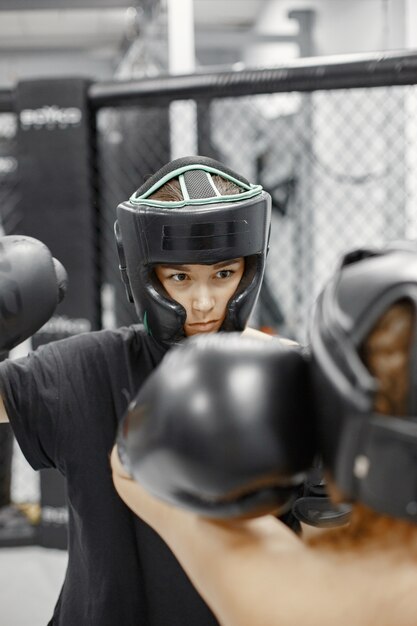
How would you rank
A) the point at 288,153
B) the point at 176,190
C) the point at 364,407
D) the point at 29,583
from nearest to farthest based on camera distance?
the point at 364,407 → the point at 176,190 → the point at 29,583 → the point at 288,153

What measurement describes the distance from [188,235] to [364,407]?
1.74 ft

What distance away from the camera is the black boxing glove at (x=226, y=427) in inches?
21.3

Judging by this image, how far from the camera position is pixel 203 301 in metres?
1.03

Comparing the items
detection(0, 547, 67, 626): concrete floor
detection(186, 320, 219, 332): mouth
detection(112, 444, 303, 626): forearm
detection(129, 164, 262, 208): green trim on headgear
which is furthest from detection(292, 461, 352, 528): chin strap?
detection(0, 547, 67, 626): concrete floor

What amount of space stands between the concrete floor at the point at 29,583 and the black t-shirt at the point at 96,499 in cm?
94

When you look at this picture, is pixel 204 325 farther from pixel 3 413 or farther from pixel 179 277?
pixel 3 413

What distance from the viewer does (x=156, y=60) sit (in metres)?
3.73

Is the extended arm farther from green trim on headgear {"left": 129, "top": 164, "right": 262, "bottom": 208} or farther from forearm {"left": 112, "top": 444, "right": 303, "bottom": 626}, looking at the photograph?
forearm {"left": 112, "top": 444, "right": 303, "bottom": 626}

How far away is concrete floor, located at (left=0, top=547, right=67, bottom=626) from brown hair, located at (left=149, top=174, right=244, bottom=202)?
136 centimetres

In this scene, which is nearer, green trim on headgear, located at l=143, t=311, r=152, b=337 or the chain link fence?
green trim on headgear, located at l=143, t=311, r=152, b=337

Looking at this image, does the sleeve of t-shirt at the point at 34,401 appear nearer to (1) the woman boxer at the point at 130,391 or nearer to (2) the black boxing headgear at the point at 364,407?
(1) the woman boxer at the point at 130,391

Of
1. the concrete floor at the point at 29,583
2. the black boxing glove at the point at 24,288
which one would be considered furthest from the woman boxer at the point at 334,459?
the concrete floor at the point at 29,583

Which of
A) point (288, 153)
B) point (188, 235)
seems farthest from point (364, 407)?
point (288, 153)

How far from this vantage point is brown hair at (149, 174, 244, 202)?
102 cm
